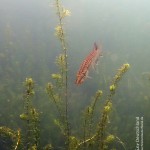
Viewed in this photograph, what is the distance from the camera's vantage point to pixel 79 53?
616 cm

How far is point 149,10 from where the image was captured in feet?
21.3

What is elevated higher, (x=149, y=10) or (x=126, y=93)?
(x=149, y=10)

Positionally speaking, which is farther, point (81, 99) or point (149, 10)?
point (149, 10)

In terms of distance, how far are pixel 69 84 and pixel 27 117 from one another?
2.14 metres

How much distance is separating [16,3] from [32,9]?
0.32 metres

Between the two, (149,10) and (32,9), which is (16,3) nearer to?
(32,9)

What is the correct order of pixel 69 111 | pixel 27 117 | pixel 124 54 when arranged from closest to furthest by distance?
pixel 27 117
pixel 69 111
pixel 124 54

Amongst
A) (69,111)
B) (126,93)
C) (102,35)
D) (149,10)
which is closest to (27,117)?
(69,111)

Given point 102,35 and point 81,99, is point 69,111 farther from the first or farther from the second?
point 102,35

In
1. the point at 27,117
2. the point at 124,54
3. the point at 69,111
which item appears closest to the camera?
the point at 27,117

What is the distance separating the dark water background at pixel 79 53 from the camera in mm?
5645

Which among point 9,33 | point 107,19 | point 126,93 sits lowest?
point 126,93

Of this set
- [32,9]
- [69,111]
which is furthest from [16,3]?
[69,111]

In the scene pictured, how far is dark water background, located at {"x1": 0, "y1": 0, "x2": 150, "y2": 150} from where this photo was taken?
564 cm
